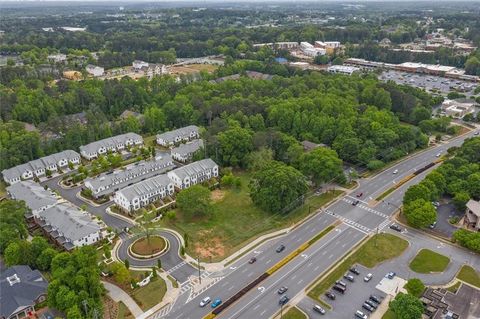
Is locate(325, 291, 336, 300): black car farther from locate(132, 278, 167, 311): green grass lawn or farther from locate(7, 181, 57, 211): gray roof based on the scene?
locate(7, 181, 57, 211): gray roof

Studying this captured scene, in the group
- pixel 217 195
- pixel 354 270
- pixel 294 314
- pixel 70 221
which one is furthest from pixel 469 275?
pixel 70 221

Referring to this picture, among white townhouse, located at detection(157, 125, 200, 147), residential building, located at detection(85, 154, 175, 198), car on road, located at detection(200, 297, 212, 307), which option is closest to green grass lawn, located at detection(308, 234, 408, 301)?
car on road, located at detection(200, 297, 212, 307)

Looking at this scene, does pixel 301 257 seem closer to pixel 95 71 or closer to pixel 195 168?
pixel 195 168

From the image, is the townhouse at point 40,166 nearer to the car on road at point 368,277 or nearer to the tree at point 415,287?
the car on road at point 368,277

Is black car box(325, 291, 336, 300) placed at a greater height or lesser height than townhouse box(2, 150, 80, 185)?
lesser

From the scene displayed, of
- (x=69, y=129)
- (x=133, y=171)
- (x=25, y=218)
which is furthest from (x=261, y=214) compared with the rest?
(x=69, y=129)

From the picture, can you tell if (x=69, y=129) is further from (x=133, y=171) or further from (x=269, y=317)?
(x=269, y=317)
